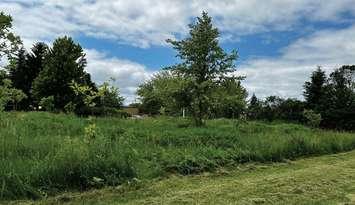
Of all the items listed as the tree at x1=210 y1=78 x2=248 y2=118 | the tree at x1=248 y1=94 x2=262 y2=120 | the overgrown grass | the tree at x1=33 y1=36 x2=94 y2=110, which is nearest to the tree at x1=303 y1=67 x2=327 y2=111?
the tree at x1=248 y1=94 x2=262 y2=120

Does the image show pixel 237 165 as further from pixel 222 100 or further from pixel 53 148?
pixel 222 100

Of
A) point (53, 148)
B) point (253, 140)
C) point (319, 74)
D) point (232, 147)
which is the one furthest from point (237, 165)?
point (319, 74)

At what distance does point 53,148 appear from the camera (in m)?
8.77

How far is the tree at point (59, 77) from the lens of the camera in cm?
4350

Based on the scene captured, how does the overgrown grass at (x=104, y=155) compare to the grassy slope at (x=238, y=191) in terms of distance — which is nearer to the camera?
the grassy slope at (x=238, y=191)

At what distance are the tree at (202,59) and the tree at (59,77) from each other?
22.9 m

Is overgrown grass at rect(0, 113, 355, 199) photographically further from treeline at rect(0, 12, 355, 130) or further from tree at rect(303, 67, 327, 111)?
tree at rect(303, 67, 327, 111)

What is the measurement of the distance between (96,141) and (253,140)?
237 inches

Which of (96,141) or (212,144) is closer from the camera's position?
(96,141)

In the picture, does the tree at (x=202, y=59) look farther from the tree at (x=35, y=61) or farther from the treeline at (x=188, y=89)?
the tree at (x=35, y=61)

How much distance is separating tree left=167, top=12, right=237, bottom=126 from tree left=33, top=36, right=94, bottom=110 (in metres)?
22.9

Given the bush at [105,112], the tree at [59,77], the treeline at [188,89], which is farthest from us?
the tree at [59,77]

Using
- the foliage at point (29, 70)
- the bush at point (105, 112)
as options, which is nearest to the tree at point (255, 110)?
the bush at point (105, 112)

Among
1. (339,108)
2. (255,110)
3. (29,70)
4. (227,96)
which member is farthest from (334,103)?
(227,96)
